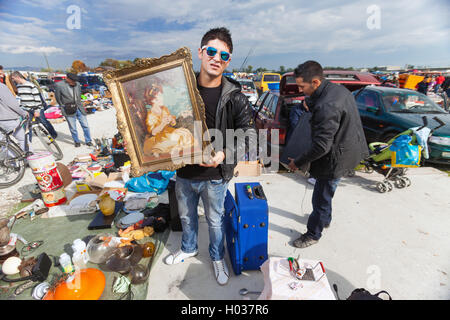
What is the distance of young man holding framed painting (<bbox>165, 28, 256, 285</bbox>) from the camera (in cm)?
176

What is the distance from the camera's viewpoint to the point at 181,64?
5.57 ft

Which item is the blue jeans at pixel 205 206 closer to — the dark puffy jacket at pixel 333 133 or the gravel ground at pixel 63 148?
the dark puffy jacket at pixel 333 133

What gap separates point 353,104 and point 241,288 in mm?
2620

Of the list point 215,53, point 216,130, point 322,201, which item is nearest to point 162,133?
point 216,130

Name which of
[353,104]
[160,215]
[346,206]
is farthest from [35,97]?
[346,206]

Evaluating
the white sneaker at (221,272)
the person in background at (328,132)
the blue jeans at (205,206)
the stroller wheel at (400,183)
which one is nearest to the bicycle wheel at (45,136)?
the blue jeans at (205,206)

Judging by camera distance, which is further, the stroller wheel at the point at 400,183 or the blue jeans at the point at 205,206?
the stroller wheel at the point at 400,183

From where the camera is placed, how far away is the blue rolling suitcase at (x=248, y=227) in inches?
91.0

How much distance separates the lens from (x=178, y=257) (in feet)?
9.01

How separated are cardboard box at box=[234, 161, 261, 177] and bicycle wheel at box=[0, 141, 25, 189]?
5344 millimetres

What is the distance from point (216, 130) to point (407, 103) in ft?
22.5

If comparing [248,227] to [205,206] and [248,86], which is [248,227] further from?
[248,86]

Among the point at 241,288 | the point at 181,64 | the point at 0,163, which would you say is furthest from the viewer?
the point at 0,163

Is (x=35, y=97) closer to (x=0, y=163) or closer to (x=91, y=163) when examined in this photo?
(x=0, y=163)
